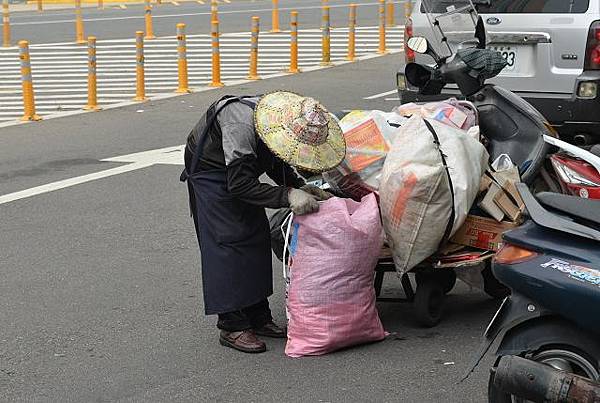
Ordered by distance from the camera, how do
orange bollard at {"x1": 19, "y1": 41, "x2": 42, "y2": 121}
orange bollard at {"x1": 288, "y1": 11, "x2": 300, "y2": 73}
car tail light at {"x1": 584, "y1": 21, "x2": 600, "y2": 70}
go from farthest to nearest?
orange bollard at {"x1": 288, "y1": 11, "x2": 300, "y2": 73}, orange bollard at {"x1": 19, "y1": 41, "x2": 42, "y2": 121}, car tail light at {"x1": 584, "y1": 21, "x2": 600, "y2": 70}

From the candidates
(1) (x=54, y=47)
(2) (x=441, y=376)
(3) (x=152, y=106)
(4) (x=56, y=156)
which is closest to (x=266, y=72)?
(3) (x=152, y=106)

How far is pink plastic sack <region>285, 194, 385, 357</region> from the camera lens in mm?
5453

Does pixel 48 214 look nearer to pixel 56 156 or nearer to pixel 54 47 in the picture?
pixel 56 156

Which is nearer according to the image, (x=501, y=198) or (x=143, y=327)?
(x=501, y=198)

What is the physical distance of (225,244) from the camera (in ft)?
18.4

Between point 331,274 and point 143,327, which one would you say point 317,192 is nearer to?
point 331,274

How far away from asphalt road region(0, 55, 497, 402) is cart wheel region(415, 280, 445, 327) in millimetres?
87

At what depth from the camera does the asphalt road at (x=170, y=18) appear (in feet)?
82.3

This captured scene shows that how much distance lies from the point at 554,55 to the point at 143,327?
4597 millimetres

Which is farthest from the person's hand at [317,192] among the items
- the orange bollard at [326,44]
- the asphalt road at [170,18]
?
the asphalt road at [170,18]

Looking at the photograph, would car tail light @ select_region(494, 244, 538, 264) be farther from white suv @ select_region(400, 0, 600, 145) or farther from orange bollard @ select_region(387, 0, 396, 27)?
orange bollard @ select_region(387, 0, 396, 27)

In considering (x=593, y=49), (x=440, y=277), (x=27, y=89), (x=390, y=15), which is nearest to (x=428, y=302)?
(x=440, y=277)

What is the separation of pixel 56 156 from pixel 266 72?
24.9 feet

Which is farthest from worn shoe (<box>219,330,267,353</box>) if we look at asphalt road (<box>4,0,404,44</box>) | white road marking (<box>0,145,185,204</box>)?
asphalt road (<box>4,0,404,44</box>)
